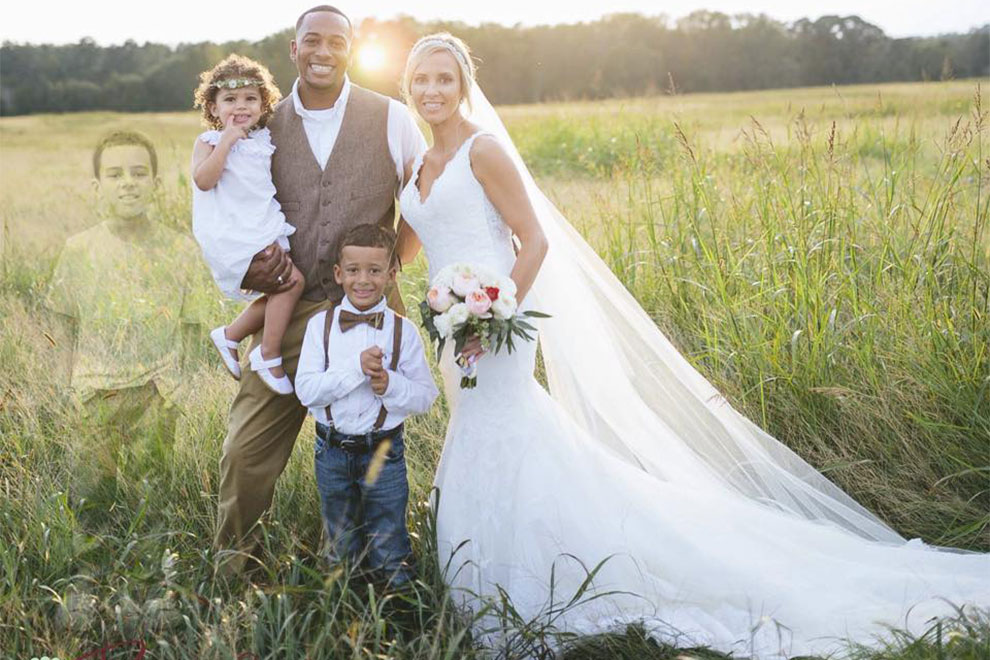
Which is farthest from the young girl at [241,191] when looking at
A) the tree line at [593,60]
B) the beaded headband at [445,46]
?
the tree line at [593,60]

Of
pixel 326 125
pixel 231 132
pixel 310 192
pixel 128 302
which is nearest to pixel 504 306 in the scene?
pixel 310 192

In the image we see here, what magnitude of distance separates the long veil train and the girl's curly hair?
0.78 meters

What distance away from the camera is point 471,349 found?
3371 mm

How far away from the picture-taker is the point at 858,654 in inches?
122

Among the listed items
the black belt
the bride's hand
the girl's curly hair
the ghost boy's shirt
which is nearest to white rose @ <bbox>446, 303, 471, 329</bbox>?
the bride's hand

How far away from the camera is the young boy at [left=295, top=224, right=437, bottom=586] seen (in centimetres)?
336

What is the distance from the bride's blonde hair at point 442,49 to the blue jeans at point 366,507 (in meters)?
1.29

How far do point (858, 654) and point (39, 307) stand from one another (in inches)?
228

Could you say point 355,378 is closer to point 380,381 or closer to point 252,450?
point 380,381

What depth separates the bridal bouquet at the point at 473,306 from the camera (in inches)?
127

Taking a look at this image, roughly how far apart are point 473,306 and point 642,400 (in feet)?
3.89

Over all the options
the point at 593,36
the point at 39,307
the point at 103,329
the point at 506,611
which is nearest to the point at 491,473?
the point at 506,611

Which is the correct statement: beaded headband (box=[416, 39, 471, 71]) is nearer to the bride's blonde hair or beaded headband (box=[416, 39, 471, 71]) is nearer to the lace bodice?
the bride's blonde hair

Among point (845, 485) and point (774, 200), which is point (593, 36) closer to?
point (774, 200)
